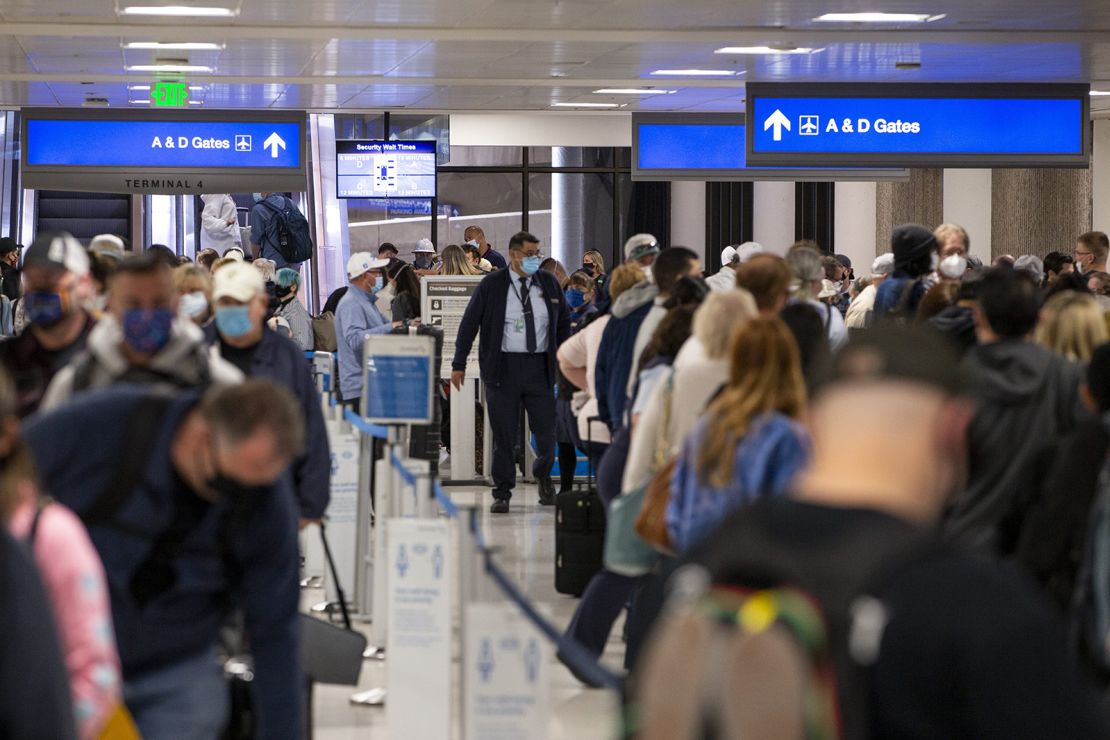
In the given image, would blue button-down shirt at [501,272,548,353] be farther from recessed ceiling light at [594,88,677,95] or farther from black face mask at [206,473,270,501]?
black face mask at [206,473,270,501]

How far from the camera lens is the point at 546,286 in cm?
1103

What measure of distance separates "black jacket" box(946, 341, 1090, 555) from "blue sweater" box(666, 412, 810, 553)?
26.8 inches

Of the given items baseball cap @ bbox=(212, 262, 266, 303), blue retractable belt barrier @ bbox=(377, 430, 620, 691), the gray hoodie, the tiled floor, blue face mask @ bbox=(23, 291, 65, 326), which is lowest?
the tiled floor

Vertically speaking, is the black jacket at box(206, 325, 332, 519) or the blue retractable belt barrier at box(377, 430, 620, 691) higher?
the black jacket at box(206, 325, 332, 519)

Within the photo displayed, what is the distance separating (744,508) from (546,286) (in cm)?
923

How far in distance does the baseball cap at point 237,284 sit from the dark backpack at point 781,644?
13.5 ft

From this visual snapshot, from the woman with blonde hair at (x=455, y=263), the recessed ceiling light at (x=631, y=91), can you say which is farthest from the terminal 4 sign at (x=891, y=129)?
the recessed ceiling light at (x=631, y=91)

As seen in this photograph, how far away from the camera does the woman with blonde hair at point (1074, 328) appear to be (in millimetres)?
4988

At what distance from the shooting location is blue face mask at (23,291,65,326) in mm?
4699

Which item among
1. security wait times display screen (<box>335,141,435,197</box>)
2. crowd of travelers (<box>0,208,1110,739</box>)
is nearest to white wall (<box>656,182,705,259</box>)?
security wait times display screen (<box>335,141,435,197</box>)

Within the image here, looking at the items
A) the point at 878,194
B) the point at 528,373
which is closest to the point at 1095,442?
the point at 528,373

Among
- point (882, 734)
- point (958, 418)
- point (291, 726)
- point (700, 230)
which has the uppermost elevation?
point (700, 230)

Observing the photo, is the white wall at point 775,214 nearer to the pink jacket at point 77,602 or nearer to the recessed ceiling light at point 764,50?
the recessed ceiling light at point 764,50

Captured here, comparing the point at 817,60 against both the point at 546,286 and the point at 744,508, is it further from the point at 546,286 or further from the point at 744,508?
the point at 744,508
